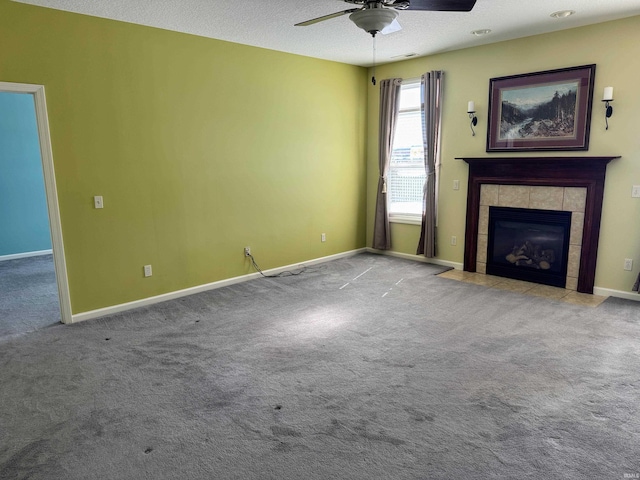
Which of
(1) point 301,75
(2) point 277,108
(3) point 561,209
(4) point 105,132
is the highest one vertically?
(1) point 301,75

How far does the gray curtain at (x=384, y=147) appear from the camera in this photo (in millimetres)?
5773

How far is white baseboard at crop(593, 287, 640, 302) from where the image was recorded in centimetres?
412

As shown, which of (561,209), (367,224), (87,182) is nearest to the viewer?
(87,182)

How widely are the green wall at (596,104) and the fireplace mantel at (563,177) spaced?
0.08m

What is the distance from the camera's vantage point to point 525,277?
4.80 metres

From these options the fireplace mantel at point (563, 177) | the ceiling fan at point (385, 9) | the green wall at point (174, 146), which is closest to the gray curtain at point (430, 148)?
the fireplace mantel at point (563, 177)

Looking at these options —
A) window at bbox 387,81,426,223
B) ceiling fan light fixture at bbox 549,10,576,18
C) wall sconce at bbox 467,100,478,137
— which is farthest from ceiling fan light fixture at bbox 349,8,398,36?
window at bbox 387,81,426,223

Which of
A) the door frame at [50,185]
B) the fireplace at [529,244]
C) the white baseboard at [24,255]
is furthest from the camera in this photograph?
the white baseboard at [24,255]

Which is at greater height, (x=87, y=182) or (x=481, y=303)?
(x=87, y=182)

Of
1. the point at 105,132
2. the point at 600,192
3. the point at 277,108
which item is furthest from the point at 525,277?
the point at 105,132

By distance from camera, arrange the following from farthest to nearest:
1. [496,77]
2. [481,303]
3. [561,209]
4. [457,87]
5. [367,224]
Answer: [367,224] < [457,87] < [496,77] < [561,209] < [481,303]

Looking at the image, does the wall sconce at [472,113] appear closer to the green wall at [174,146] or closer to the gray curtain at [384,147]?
the gray curtain at [384,147]

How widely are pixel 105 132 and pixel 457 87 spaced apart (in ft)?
13.2

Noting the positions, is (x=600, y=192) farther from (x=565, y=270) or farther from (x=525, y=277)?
(x=525, y=277)
